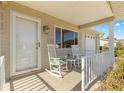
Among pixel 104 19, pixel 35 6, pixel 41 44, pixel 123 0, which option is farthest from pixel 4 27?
pixel 104 19

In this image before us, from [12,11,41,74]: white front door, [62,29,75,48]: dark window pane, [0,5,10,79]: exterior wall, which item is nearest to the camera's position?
[0,5,10,79]: exterior wall

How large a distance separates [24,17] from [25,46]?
110 cm

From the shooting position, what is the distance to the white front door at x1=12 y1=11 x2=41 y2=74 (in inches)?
196

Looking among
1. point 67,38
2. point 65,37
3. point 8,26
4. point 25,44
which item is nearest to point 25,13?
point 8,26

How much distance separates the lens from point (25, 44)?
5.42 metres

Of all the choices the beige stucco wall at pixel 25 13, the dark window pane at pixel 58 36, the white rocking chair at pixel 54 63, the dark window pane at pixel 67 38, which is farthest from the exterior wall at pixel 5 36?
the dark window pane at pixel 67 38

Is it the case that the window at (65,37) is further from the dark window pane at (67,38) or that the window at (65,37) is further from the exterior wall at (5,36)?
the exterior wall at (5,36)

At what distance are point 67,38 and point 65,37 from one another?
286 millimetres

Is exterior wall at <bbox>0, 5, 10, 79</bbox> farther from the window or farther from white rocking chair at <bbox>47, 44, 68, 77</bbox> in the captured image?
the window

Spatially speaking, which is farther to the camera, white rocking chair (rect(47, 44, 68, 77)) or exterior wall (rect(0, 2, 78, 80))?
white rocking chair (rect(47, 44, 68, 77))

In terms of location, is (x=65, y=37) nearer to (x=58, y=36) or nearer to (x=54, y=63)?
(x=58, y=36)

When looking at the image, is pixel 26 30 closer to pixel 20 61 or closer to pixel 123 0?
pixel 20 61

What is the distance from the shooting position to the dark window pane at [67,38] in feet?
27.0

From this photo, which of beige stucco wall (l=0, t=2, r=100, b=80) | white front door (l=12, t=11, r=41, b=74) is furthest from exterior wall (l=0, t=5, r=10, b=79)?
white front door (l=12, t=11, r=41, b=74)
